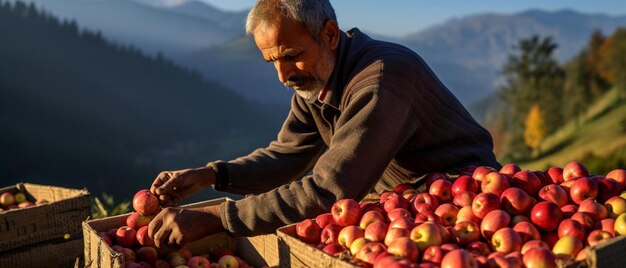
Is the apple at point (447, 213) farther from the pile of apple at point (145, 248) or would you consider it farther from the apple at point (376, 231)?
the pile of apple at point (145, 248)

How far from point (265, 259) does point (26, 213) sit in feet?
7.34

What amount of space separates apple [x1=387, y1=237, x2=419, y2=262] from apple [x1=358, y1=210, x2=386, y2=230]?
0.50 metres

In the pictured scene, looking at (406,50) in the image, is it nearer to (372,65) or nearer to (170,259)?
(372,65)

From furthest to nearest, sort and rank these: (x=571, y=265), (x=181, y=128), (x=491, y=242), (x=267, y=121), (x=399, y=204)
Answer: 1. (x=267, y=121)
2. (x=181, y=128)
3. (x=399, y=204)
4. (x=491, y=242)
5. (x=571, y=265)

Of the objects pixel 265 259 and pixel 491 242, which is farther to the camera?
pixel 265 259

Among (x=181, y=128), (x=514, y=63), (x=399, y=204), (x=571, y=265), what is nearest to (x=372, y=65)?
(x=399, y=204)

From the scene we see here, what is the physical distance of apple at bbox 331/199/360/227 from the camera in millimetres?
3545

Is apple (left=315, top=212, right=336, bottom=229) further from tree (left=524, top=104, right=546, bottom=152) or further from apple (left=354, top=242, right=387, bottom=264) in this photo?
tree (left=524, top=104, right=546, bottom=152)

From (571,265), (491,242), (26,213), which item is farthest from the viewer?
(26,213)

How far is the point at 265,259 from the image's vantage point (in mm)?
4523

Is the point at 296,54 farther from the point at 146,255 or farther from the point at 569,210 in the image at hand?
the point at 569,210

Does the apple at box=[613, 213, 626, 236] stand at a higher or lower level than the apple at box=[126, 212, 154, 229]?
higher

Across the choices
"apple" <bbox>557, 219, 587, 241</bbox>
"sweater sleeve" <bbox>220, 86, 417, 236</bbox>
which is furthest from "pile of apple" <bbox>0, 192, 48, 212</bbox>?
"apple" <bbox>557, 219, 587, 241</bbox>

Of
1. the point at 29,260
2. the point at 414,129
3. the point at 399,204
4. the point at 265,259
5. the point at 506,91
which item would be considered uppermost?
the point at 414,129
